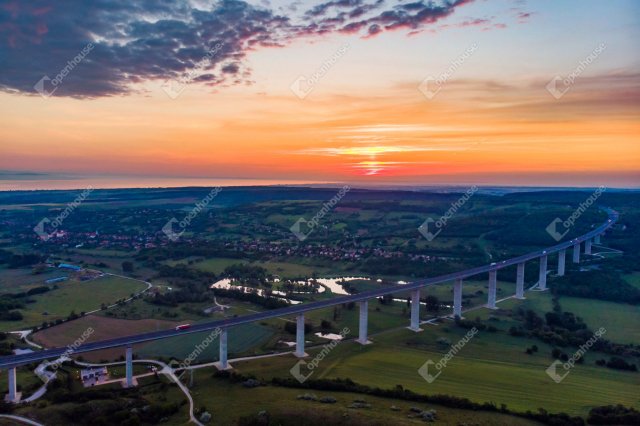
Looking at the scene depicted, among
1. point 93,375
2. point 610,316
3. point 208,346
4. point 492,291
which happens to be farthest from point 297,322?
point 610,316

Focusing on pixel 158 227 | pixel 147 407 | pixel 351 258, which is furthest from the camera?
pixel 158 227

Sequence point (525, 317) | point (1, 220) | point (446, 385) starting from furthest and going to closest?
point (1, 220) < point (525, 317) < point (446, 385)

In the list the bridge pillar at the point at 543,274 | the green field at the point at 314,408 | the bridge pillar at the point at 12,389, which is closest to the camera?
the green field at the point at 314,408

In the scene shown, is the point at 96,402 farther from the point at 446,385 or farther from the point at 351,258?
the point at 351,258

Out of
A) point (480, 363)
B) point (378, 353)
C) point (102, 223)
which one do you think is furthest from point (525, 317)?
point (102, 223)

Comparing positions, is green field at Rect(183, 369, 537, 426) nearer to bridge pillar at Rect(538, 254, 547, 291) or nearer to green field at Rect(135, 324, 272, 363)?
green field at Rect(135, 324, 272, 363)

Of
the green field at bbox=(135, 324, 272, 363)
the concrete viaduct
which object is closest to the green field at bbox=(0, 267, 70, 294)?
the green field at bbox=(135, 324, 272, 363)

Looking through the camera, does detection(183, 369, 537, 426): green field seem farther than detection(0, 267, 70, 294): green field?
No

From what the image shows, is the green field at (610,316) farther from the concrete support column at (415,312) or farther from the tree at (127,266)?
the tree at (127,266)

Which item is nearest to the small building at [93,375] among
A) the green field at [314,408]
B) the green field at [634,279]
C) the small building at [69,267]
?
the green field at [314,408]
